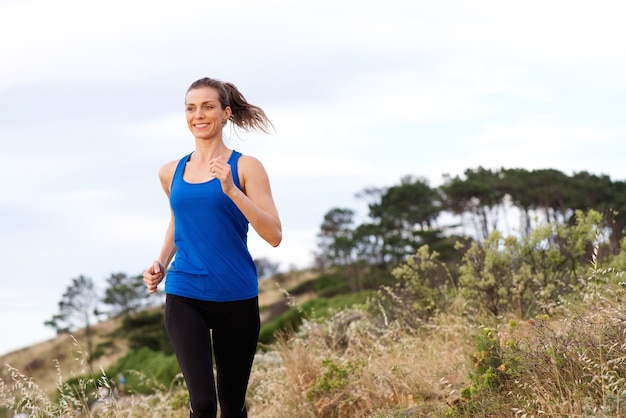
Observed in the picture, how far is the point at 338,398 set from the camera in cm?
632

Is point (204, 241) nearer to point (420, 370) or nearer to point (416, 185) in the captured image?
point (420, 370)

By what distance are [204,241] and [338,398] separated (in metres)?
2.57

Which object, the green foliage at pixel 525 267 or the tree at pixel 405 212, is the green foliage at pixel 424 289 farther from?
the tree at pixel 405 212

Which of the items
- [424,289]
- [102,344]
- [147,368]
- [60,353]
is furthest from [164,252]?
[60,353]

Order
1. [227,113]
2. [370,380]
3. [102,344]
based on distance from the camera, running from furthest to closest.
A: [102,344] → [370,380] → [227,113]

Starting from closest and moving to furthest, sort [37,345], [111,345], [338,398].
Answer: [338,398] < [111,345] < [37,345]

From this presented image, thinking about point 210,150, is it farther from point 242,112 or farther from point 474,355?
point 474,355

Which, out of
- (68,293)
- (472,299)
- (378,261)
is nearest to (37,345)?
(68,293)

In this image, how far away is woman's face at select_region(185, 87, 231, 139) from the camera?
4605 millimetres

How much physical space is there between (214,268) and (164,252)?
0.54 metres

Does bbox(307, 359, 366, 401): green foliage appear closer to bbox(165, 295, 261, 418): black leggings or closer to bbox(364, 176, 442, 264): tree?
bbox(165, 295, 261, 418): black leggings

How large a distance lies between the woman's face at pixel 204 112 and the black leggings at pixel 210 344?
1014 mm

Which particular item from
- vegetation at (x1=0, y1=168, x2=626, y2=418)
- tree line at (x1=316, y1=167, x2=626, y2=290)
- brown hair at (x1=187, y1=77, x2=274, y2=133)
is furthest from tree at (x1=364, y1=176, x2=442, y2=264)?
brown hair at (x1=187, y1=77, x2=274, y2=133)

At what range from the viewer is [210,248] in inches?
168
